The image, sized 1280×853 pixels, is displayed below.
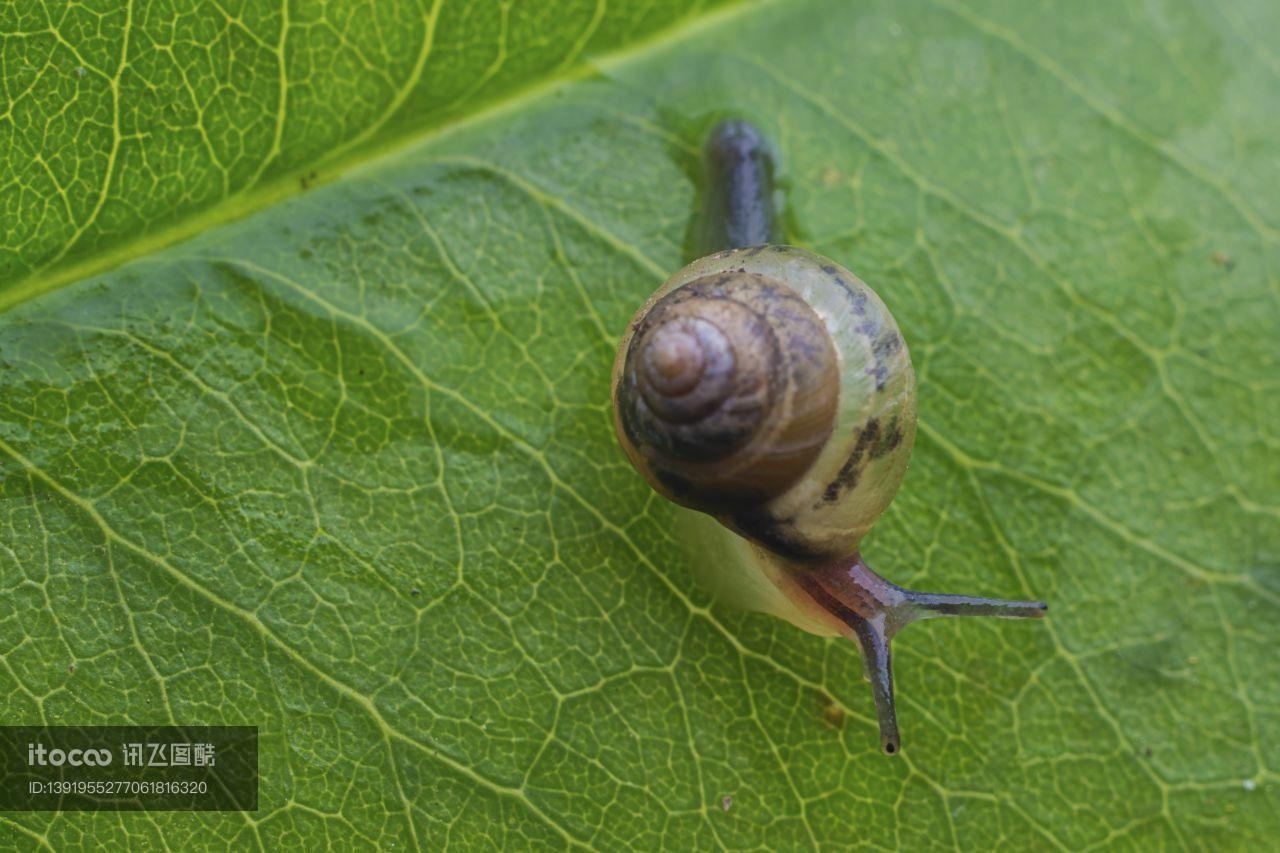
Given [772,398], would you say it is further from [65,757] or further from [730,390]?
[65,757]

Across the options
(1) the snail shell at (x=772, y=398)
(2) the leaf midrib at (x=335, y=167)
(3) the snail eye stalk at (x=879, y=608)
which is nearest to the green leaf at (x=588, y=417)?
(2) the leaf midrib at (x=335, y=167)

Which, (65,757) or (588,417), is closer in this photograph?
(65,757)

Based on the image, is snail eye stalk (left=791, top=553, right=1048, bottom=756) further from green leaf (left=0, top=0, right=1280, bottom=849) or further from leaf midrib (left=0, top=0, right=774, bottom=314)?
leaf midrib (left=0, top=0, right=774, bottom=314)

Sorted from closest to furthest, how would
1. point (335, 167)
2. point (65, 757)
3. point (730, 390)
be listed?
point (730, 390) < point (65, 757) < point (335, 167)

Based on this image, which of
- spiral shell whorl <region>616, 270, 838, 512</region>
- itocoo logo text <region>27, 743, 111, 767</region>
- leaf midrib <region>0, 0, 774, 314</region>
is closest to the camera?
spiral shell whorl <region>616, 270, 838, 512</region>

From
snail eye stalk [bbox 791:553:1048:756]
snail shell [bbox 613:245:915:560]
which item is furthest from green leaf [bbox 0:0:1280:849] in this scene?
snail shell [bbox 613:245:915:560]

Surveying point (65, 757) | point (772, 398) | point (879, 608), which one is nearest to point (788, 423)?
point (772, 398)

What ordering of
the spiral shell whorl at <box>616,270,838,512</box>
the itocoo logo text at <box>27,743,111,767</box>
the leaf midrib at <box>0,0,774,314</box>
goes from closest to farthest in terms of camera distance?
the spiral shell whorl at <box>616,270,838,512</box> → the itocoo logo text at <box>27,743,111,767</box> → the leaf midrib at <box>0,0,774,314</box>

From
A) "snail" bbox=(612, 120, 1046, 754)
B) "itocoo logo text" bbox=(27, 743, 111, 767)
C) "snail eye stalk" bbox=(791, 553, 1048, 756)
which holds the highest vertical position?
A: "snail" bbox=(612, 120, 1046, 754)
